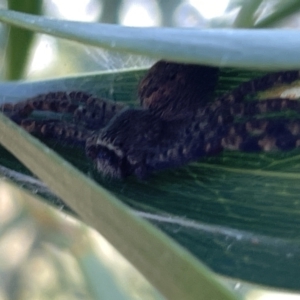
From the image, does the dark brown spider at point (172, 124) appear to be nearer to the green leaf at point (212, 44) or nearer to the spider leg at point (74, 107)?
the spider leg at point (74, 107)

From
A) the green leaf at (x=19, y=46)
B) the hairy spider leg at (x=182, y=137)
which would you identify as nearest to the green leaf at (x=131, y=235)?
the hairy spider leg at (x=182, y=137)

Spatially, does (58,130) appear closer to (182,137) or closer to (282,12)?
(182,137)

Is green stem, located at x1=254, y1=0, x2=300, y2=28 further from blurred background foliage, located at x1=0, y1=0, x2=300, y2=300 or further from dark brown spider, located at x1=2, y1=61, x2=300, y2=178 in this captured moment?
dark brown spider, located at x1=2, y1=61, x2=300, y2=178

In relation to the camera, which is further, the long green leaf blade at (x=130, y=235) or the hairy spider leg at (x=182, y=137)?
the hairy spider leg at (x=182, y=137)

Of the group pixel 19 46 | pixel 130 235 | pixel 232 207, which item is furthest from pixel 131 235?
pixel 19 46

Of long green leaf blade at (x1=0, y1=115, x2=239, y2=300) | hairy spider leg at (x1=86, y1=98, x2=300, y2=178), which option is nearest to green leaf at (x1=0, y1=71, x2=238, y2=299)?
long green leaf blade at (x1=0, y1=115, x2=239, y2=300)

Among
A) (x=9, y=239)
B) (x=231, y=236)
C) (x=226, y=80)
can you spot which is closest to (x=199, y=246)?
(x=231, y=236)
